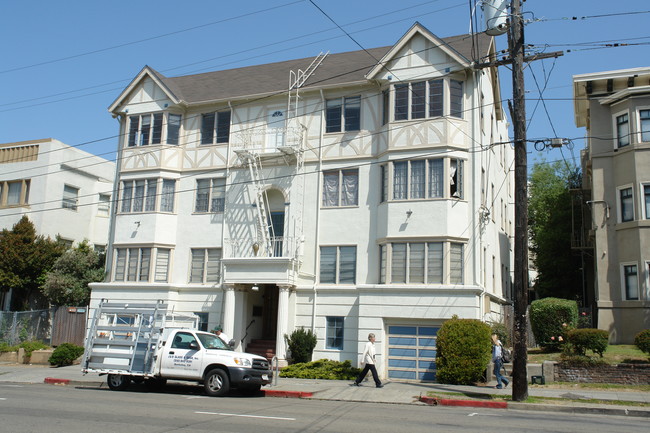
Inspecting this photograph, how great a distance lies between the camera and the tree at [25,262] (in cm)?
3103

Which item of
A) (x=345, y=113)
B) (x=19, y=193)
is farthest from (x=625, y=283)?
(x=19, y=193)

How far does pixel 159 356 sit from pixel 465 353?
31.8 ft

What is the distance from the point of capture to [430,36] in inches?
923

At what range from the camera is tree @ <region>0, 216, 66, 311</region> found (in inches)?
1222

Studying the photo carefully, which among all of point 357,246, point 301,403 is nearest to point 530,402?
point 301,403

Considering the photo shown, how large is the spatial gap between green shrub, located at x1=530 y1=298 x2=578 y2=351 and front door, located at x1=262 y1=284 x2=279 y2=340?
10.8m

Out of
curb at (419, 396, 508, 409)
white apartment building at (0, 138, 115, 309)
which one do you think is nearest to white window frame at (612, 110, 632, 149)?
curb at (419, 396, 508, 409)

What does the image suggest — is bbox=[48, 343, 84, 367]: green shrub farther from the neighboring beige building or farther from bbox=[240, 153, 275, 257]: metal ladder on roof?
the neighboring beige building

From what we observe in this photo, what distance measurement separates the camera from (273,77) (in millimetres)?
28094

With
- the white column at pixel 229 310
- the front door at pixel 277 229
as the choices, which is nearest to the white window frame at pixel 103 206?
the front door at pixel 277 229

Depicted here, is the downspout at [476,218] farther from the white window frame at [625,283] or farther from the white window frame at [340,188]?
the white window frame at [625,283]

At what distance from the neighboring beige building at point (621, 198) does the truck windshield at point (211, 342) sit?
17124 mm

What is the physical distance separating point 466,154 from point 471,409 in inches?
431

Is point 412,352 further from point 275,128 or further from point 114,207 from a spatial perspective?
Result: point 114,207
